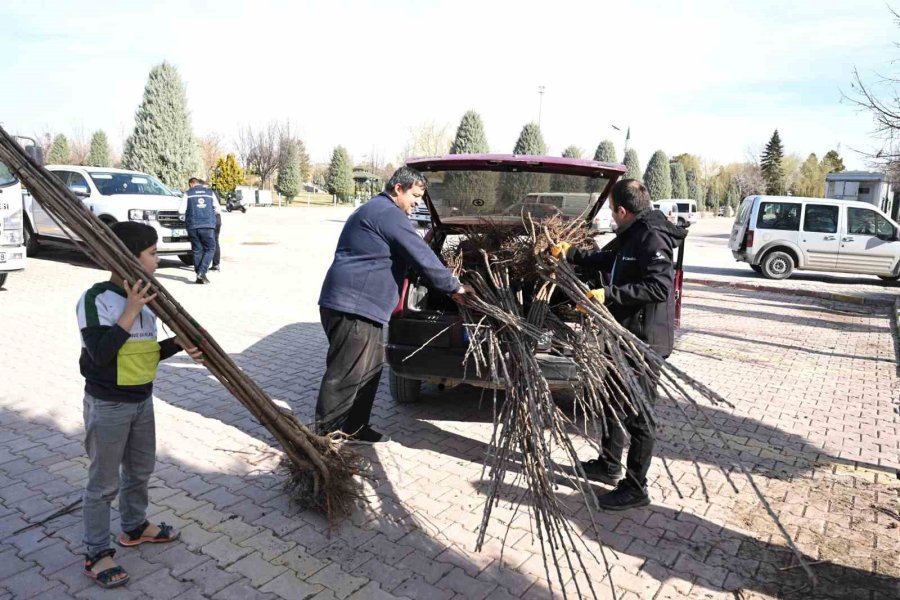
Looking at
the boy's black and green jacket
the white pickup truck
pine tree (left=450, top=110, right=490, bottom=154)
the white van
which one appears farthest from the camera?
pine tree (left=450, top=110, right=490, bottom=154)

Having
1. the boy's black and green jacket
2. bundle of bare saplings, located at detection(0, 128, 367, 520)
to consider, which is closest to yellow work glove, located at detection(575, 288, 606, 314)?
bundle of bare saplings, located at detection(0, 128, 367, 520)

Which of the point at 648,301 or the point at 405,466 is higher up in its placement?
the point at 648,301

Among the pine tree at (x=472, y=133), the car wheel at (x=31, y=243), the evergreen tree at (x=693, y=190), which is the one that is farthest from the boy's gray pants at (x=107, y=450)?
the evergreen tree at (x=693, y=190)

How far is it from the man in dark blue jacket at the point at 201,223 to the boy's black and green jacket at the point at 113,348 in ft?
27.6

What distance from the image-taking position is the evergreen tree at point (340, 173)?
2042 inches

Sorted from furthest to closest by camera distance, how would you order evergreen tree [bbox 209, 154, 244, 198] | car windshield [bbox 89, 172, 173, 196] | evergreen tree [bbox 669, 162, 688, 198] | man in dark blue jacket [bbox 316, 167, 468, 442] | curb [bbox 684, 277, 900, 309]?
evergreen tree [bbox 669, 162, 688, 198], evergreen tree [bbox 209, 154, 244, 198], car windshield [bbox 89, 172, 173, 196], curb [bbox 684, 277, 900, 309], man in dark blue jacket [bbox 316, 167, 468, 442]

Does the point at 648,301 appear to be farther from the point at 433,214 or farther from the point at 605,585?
the point at 433,214

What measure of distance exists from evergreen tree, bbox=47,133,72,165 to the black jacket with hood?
55.9 meters

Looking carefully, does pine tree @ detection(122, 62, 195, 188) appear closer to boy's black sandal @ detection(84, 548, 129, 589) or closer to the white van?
the white van

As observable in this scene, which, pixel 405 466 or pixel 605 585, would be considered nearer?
pixel 605 585

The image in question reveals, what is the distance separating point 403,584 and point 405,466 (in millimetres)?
1276

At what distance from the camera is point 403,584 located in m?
2.80

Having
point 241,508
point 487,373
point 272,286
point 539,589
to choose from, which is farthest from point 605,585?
point 272,286

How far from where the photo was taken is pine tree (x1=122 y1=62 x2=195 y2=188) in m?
21.8
